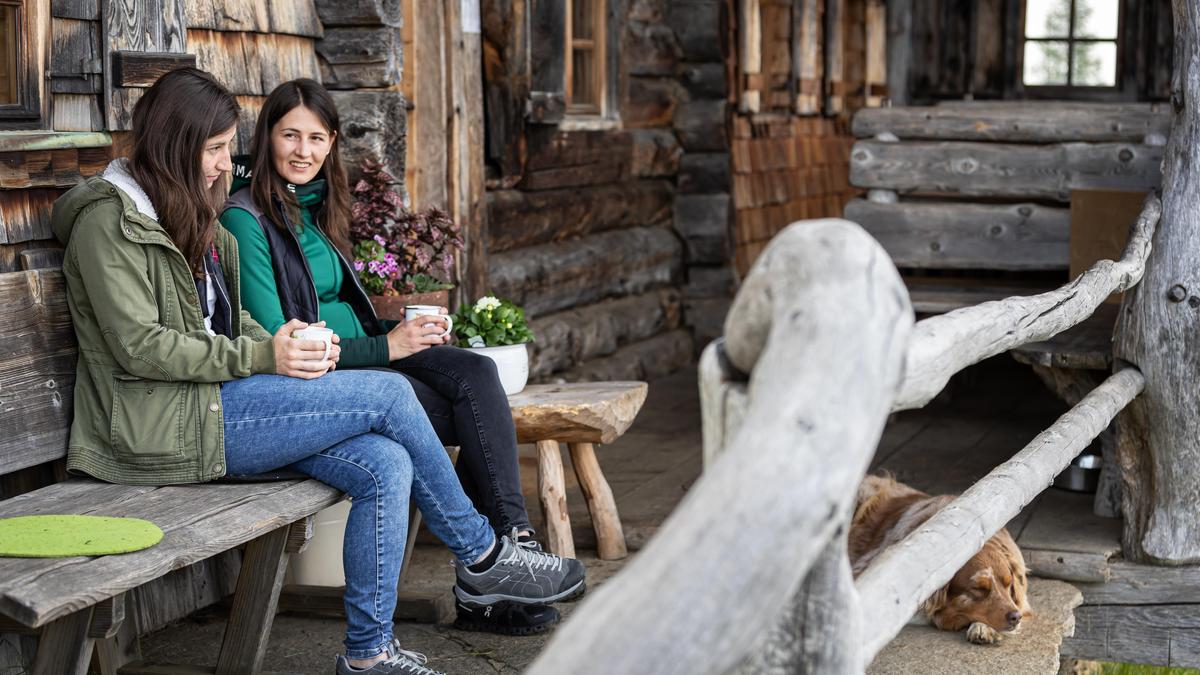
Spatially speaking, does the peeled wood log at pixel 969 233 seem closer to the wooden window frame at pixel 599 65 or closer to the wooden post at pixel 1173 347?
the wooden post at pixel 1173 347

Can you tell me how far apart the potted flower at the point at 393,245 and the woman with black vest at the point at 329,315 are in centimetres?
38

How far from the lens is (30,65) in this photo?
323cm

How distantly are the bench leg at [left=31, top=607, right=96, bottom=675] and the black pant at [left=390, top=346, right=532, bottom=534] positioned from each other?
3.77 feet

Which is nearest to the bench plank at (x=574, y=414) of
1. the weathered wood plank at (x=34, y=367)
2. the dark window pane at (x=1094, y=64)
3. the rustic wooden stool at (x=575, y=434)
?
the rustic wooden stool at (x=575, y=434)

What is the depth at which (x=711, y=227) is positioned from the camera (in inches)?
321

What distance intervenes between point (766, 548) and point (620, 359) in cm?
595

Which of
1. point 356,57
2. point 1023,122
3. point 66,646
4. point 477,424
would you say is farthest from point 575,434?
point 1023,122

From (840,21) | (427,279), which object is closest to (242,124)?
(427,279)

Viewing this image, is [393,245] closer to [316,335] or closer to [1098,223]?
[316,335]

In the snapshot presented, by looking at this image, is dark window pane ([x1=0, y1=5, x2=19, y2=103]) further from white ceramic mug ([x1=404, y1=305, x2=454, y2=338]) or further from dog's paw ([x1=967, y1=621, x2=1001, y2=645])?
dog's paw ([x1=967, y1=621, x2=1001, y2=645])

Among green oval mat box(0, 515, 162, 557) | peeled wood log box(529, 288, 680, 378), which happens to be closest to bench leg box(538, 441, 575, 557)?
green oval mat box(0, 515, 162, 557)

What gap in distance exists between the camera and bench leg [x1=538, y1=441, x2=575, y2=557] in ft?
13.3

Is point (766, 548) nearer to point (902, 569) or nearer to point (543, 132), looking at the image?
point (902, 569)

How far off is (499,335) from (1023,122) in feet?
9.00
